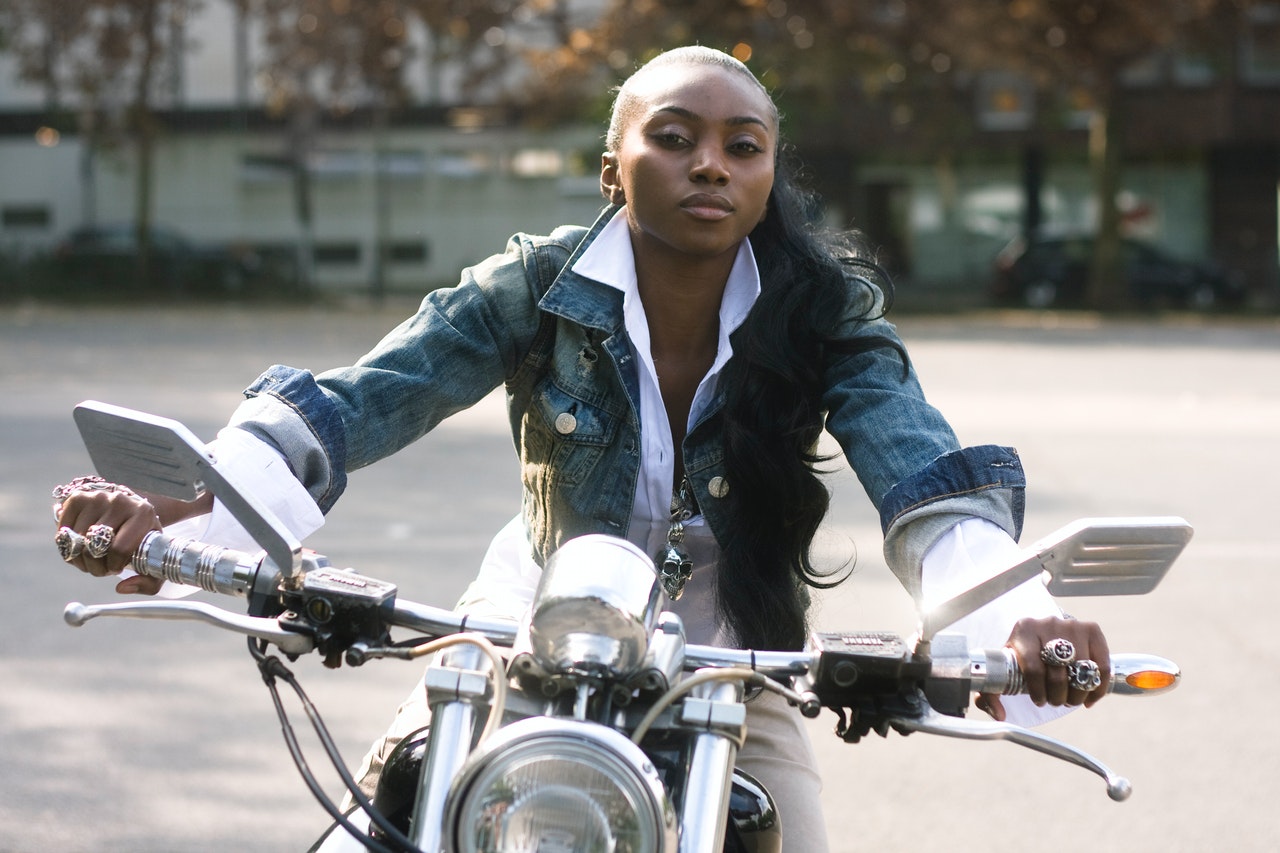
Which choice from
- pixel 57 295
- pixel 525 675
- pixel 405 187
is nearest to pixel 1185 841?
pixel 525 675

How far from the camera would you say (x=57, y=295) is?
32.0 meters

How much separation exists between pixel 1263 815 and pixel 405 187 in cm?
3631

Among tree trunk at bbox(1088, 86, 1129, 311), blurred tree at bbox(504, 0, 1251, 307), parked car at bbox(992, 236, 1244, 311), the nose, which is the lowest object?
parked car at bbox(992, 236, 1244, 311)

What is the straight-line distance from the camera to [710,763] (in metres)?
A: 1.69

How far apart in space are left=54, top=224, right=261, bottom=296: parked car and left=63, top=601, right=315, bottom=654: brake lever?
105 feet

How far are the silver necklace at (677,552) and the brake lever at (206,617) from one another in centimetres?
73

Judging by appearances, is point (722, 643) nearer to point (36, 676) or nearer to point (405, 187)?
point (36, 676)

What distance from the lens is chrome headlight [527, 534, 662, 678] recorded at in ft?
5.34

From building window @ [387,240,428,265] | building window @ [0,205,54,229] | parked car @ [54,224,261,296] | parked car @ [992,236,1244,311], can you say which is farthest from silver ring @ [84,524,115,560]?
building window @ [0,205,54,229]

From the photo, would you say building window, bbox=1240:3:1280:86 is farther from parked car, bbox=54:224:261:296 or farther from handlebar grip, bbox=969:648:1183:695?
handlebar grip, bbox=969:648:1183:695

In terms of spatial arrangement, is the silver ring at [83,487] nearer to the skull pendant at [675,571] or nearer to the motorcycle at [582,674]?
the motorcycle at [582,674]

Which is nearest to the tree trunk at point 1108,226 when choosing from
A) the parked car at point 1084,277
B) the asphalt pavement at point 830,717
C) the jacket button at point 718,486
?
the parked car at point 1084,277

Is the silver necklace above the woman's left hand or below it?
below

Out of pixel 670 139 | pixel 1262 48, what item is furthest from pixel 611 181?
pixel 1262 48
